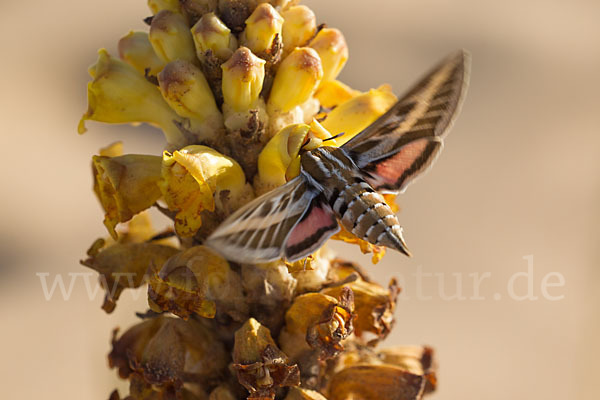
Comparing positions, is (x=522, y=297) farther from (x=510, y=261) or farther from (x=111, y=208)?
(x=111, y=208)

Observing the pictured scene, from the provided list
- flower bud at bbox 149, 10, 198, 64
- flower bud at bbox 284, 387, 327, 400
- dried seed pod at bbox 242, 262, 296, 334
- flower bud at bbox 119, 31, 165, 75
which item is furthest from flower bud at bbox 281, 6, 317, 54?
flower bud at bbox 284, 387, 327, 400

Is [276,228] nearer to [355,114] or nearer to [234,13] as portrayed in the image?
[355,114]

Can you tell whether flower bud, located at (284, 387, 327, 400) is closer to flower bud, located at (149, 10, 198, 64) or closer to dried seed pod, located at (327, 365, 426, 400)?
dried seed pod, located at (327, 365, 426, 400)

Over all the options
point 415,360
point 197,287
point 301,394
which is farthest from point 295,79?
point 415,360

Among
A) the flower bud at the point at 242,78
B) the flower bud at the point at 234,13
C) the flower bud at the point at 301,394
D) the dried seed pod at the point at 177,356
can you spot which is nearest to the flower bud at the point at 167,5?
the flower bud at the point at 234,13

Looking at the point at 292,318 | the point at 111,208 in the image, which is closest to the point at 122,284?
the point at 111,208

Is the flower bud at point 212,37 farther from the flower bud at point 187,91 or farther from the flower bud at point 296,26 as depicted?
the flower bud at point 296,26
